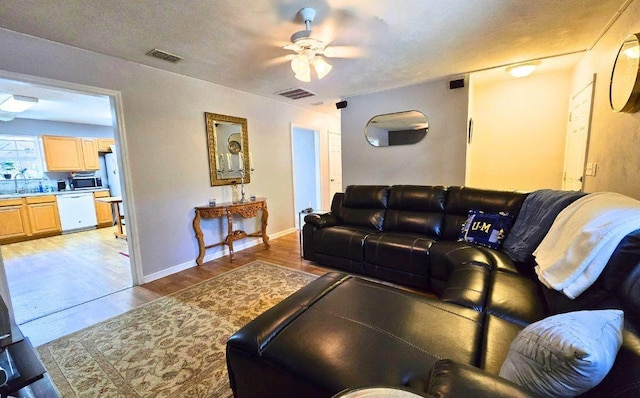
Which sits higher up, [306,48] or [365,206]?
[306,48]

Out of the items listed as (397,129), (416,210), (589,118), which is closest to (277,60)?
(397,129)

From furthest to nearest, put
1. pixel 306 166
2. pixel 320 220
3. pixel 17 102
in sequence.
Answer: pixel 306 166 < pixel 17 102 < pixel 320 220

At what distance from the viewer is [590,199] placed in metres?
1.60

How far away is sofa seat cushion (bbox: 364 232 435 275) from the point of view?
2.48 m

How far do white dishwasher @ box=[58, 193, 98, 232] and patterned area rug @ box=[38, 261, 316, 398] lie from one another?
4790 mm

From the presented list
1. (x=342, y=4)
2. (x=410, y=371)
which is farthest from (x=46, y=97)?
(x=410, y=371)

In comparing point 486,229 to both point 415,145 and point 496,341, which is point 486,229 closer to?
point 496,341

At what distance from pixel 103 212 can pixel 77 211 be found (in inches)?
18.3

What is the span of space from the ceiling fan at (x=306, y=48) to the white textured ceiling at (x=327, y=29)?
80 millimetres

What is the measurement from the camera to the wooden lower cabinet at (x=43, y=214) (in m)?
4.97

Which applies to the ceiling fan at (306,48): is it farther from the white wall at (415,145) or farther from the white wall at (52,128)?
the white wall at (52,128)

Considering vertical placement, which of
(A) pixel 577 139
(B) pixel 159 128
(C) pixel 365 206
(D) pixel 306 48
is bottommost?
(C) pixel 365 206

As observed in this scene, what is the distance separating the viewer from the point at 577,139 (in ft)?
10.4

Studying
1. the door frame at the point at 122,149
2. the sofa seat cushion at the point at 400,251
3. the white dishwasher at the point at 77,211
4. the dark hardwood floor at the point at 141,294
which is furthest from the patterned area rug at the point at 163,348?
the white dishwasher at the point at 77,211
